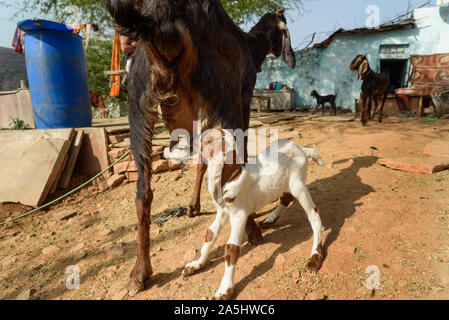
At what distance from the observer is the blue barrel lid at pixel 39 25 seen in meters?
3.96

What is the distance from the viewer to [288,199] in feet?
7.81

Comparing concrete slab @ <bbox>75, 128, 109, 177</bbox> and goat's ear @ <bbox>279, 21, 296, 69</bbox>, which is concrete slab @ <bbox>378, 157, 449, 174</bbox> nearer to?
goat's ear @ <bbox>279, 21, 296, 69</bbox>

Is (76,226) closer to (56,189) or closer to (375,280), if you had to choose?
(56,189)

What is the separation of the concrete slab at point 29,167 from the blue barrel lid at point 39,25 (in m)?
1.68

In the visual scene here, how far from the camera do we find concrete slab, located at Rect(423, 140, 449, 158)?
3680 millimetres

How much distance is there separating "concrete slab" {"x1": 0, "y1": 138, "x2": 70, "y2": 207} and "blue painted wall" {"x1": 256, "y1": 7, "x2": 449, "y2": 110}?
35.0 feet

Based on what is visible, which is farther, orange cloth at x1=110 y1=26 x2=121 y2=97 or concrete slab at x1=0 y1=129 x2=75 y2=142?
orange cloth at x1=110 y1=26 x2=121 y2=97

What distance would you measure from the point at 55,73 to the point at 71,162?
1430 millimetres

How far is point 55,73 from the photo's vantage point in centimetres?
423

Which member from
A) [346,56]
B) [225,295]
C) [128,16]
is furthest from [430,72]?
[128,16]

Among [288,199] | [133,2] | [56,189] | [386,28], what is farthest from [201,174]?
[386,28]

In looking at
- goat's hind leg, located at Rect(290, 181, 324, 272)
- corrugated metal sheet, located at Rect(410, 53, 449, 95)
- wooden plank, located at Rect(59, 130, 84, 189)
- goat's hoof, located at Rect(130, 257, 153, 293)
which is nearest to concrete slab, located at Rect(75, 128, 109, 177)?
wooden plank, located at Rect(59, 130, 84, 189)

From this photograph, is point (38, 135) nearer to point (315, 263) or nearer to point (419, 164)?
point (315, 263)
